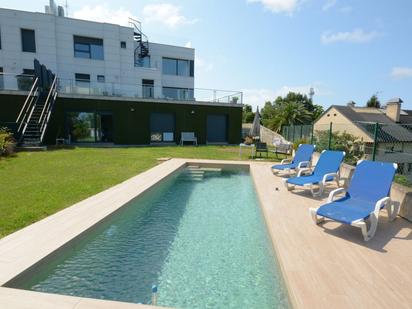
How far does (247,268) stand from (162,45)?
82.1 feet

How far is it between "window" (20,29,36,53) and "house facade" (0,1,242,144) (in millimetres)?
64

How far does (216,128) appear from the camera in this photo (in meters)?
21.6

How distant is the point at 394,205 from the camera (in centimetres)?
484

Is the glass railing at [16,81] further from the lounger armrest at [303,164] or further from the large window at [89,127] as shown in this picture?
the lounger armrest at [303,164]

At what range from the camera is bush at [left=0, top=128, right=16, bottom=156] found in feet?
38.1

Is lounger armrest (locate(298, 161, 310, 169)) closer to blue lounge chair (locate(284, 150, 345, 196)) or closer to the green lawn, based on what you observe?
blue lounge chair (locate(284, 150, 345, 196))

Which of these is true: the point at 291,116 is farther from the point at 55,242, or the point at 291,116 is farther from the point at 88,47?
the point at 55,242

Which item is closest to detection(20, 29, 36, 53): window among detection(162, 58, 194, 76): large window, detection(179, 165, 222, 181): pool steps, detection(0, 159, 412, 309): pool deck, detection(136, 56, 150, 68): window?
detection(136, 56, 150, 68): window

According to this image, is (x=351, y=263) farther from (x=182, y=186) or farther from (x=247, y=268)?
(x=182, y=186)

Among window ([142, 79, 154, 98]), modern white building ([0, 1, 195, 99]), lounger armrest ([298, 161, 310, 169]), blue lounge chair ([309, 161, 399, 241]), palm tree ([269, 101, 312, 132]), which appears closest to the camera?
blue lounge chair ([309, 161, 399, 241])

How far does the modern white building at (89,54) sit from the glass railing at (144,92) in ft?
0.20

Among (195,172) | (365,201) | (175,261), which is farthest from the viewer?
(195,172)

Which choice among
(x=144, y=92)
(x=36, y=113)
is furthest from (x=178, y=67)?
(x=36, y=113)

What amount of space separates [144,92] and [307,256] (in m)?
17.7
